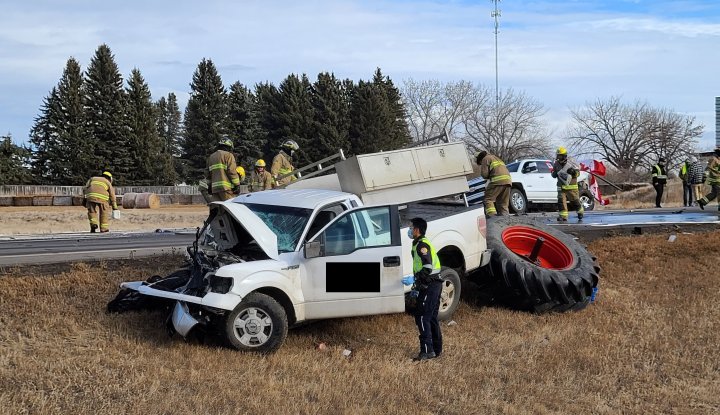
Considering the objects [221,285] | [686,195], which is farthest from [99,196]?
[686,195]

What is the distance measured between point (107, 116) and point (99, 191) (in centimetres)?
3639

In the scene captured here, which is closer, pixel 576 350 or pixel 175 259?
pixel 576 350

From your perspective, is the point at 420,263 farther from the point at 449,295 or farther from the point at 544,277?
A: the point at 544,277

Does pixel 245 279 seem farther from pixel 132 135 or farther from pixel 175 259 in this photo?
pixel 132 135

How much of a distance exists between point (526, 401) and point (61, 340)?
4.51 metres

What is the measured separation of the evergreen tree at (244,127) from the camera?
58.1 metres

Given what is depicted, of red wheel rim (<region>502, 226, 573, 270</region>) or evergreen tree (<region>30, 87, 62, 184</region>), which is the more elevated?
evergreen tree (<region>30, 87, 62, 184</region>)

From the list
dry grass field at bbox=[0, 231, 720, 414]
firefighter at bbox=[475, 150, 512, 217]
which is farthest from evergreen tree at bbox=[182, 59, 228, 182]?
dry grass field at bbox=[0, 231, 720, 414]

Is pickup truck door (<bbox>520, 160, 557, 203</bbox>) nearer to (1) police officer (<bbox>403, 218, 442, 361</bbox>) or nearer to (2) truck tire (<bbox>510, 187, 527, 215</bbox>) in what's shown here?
(2) truck tire (<bbox>510, 187, 527, 215</bbox>)

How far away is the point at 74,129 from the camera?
4822 cm

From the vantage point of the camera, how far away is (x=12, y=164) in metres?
45.6

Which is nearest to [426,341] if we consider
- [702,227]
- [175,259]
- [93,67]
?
[175,259]

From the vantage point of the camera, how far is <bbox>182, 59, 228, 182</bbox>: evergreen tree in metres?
56.8

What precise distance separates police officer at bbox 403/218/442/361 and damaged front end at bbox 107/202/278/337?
147cm
